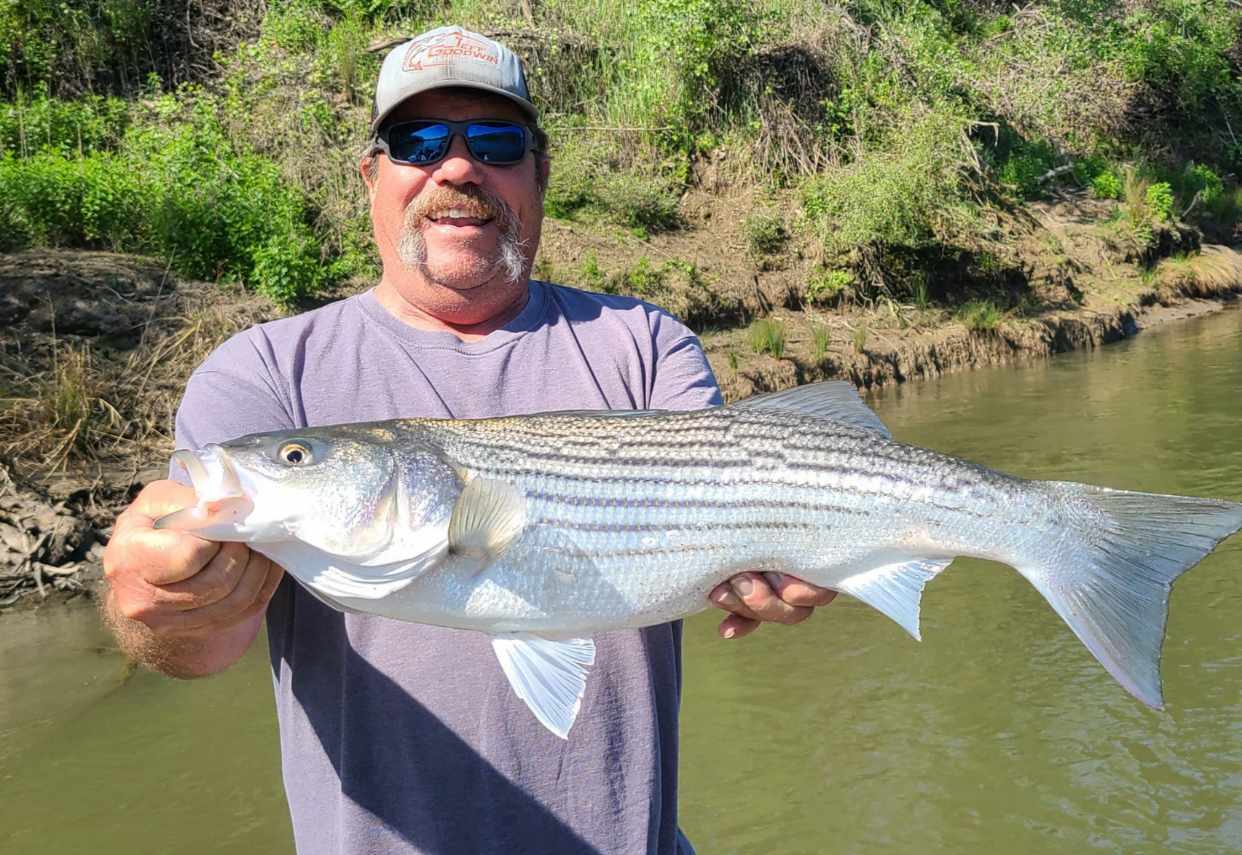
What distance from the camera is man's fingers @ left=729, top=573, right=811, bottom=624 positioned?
8.68 feet

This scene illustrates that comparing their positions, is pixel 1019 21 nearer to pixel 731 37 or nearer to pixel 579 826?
pixel 731 37

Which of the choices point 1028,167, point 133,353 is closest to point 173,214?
point 133,353

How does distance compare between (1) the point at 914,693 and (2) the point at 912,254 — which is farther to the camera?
(2) the point at 912,254

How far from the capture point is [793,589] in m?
2.69

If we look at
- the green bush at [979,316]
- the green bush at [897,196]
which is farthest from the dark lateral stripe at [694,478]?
the green bush at [979,316]

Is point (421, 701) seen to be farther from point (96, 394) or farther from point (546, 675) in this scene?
point (96, 394)

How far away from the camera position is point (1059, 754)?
6.07 metres

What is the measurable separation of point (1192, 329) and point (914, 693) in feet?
46.5

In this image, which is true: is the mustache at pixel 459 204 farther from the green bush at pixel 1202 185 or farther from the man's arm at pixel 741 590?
the green bush at pixel 1202 185

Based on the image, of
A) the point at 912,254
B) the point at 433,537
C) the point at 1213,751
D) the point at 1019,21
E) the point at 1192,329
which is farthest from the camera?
the point at 1019,21

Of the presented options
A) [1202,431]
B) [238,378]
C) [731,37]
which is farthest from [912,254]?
[238,378]

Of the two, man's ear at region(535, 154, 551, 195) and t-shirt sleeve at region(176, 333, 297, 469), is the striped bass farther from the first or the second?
man's ear at region(535, 154, 551, 195)

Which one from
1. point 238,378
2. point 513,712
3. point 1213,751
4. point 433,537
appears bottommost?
point 1213,751

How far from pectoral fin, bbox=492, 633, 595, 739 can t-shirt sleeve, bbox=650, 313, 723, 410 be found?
79cm
